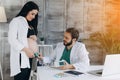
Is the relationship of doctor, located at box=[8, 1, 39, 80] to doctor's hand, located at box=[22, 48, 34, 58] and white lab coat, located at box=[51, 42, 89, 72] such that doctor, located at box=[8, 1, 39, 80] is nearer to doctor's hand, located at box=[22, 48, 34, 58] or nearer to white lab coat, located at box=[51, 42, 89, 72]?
doctor's hand, located at box=[22, 48, 34, 58]

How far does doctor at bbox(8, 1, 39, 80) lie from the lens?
3.51 meters

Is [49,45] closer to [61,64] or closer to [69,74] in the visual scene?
[61,64]

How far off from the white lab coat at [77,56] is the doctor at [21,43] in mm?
393

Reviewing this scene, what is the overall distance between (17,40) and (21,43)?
2.7 inches

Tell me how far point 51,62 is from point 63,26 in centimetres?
174

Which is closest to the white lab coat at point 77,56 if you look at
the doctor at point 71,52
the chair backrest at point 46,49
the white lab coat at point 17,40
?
the doctor at point 71,52

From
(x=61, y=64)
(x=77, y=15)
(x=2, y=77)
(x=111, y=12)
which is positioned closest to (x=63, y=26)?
(x=77, y=15)

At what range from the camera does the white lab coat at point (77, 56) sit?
10.1 feet

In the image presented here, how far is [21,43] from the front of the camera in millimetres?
3547

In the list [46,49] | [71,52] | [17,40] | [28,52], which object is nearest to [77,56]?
[71,52]

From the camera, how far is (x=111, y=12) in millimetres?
5305

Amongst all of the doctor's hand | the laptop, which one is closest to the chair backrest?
the doctor's hand

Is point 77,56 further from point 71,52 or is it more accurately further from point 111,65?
point 111,65

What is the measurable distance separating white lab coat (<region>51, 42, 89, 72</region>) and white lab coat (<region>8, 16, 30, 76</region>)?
44 centimetres
